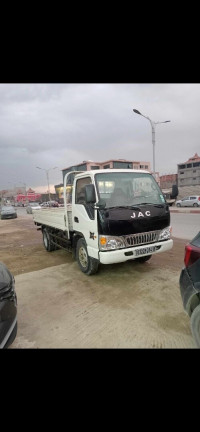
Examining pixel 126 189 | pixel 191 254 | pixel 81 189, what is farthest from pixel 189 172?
pixel 191 254

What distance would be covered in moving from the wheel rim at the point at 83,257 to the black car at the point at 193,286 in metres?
2.57

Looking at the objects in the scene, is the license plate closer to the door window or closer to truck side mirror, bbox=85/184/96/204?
truck side mirror, bbox=85/184/96/204

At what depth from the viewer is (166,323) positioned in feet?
9.62

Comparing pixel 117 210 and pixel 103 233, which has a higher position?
pixel 117 210

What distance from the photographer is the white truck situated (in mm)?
3941

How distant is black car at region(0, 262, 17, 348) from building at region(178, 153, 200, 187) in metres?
61.8

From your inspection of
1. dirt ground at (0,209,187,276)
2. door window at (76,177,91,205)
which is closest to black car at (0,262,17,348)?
door window at (76,177,91,205)

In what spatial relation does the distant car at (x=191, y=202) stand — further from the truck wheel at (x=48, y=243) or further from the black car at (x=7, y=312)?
the black car at (x=7, y=312)

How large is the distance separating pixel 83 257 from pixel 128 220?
1498 millimetres

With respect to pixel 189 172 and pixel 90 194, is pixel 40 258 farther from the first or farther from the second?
pixel 189 172

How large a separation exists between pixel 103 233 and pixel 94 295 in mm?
1118

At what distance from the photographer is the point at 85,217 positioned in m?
4.44
